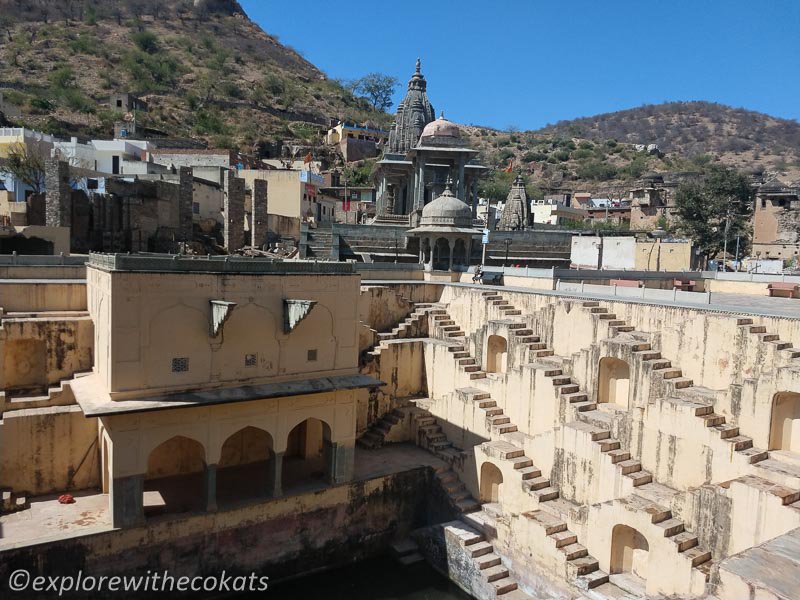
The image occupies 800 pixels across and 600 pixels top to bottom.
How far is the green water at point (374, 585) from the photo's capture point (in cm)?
1396

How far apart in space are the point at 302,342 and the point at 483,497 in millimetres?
6272

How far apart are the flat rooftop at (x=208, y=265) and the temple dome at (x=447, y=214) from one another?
34.4 feet

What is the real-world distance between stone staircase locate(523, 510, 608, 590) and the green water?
262 centimetres

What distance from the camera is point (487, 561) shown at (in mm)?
13797

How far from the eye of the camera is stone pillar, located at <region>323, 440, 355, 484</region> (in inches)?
596

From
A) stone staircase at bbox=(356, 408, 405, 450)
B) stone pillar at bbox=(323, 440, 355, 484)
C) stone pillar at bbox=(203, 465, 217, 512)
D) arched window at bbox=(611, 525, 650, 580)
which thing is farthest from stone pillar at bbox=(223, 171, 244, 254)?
arched window at bbox=(611, 525, 650, 580)

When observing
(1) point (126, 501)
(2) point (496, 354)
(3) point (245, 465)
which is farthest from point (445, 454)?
(1) point (126, 501)

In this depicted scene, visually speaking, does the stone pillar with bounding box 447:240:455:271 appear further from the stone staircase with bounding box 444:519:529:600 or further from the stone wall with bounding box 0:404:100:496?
the stone wall with bounding box 0:404:100:496

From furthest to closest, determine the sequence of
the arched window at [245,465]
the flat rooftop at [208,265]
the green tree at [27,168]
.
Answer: the green tree at [27,168] → the arched window at [245,465] → the flat rooftop at [208,265]

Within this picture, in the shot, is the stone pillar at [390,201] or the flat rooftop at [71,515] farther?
the stone pillar at [390,201]

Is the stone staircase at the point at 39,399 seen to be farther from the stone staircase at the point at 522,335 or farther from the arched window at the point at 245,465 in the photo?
the stone staircase at the point at 522,335

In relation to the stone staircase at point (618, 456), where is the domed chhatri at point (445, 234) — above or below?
above

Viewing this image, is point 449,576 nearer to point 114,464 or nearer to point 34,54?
point 114,464

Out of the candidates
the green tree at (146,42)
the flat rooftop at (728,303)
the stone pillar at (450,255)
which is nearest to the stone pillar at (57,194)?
the flat rooftop at (728,303)
